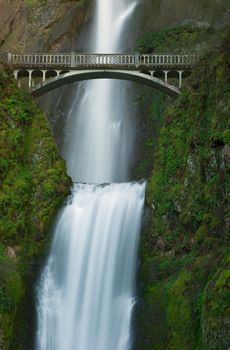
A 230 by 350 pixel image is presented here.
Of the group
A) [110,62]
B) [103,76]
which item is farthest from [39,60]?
[110,62]

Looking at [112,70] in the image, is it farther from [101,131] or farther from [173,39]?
[173,39]

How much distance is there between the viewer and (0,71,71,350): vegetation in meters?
21.2

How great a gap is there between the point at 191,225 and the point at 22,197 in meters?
8.06

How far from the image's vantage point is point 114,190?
1040 inches

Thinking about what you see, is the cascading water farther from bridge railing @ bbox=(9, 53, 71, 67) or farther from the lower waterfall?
bridge railing @ bbox=(9, 53, 71, 67)

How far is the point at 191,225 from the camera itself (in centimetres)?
2175

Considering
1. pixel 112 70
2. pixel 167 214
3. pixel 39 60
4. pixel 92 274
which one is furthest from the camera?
pixel 39 60

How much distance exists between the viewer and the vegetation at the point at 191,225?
1772cm

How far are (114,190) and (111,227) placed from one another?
2.95 m

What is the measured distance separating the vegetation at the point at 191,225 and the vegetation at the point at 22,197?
14.8 ft

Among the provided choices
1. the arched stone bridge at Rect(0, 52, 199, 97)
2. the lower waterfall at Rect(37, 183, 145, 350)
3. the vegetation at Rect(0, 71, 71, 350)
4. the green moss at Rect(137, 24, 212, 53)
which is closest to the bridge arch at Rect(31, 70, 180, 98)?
the arched stone bridge at Rect(0, 52, 199, 97)

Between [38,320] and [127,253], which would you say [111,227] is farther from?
[38,320]

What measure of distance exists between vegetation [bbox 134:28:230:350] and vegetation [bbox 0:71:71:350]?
4.51 m

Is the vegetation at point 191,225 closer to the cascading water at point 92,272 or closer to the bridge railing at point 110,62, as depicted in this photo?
the cascading water at point 92,272
